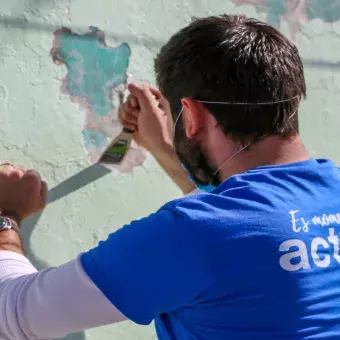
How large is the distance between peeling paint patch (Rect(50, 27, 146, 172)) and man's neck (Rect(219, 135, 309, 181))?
2.34 ft

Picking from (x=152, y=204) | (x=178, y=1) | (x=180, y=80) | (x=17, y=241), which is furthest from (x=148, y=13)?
(x=17, y=241)

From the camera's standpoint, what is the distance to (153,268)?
1.07 m

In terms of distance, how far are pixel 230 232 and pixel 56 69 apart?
924 millimetres

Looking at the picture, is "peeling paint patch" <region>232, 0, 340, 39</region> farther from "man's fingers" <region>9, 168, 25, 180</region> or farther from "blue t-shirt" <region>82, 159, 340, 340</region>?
"blue t-shirt" <region>82, 159, 340, 340</region>

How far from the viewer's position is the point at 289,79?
122 centimetres

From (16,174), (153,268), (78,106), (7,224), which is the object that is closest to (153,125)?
(78,106)

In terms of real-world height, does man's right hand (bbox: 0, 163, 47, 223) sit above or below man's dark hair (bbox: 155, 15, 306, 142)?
below

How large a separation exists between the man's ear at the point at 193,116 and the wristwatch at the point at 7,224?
1.39 feet

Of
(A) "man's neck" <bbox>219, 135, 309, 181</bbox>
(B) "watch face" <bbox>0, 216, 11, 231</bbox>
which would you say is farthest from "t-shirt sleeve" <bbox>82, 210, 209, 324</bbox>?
(B) "watch face" <bbox>0, 216, 11, 231</bbox>

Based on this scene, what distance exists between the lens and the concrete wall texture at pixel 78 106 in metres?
1.76

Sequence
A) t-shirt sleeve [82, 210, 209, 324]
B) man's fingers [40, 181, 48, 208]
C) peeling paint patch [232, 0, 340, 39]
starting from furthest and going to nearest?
1. peeling paint patch [232, 0, 340, 39]
2. man's fingers [40, 181, 48, 208]
3. t-shirt sleeve [82, 210, 209, 324]

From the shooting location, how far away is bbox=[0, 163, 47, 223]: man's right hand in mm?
1491

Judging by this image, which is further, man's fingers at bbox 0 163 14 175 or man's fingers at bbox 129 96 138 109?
man's fingers at bbox 129 96 138 109

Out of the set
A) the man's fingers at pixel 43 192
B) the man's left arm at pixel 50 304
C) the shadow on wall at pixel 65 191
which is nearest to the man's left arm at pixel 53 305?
the man's left arm at pixel 50 304
